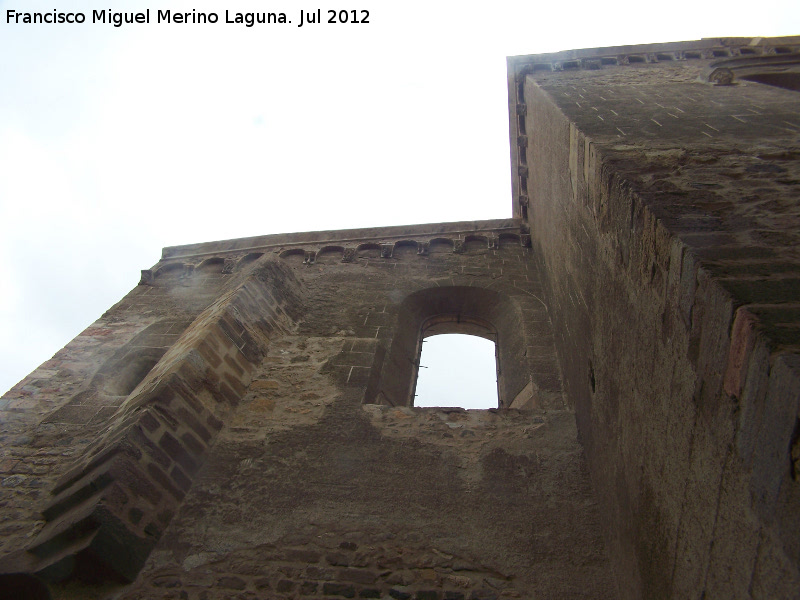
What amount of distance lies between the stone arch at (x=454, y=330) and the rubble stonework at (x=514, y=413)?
0.04 meters

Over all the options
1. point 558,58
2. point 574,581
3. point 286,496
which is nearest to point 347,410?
point 286,496

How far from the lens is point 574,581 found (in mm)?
3445

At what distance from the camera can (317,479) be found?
13.9 ft

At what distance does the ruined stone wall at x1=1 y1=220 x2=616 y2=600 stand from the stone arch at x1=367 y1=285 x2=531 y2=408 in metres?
0.04

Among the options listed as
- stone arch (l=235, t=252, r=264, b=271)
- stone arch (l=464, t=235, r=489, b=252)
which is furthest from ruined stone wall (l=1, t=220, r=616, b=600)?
stone arch (l=235, t=252, r=264, b=271)

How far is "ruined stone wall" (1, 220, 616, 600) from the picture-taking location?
348cm

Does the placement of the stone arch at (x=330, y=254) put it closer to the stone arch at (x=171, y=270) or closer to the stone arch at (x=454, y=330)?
the stone arch at (x=454, y=330)

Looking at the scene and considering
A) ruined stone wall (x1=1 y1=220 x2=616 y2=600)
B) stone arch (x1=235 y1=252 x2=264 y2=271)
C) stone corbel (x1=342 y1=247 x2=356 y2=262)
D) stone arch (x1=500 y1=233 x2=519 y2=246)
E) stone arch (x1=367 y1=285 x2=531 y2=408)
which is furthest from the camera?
stone arch (x1=235 y1=252 x2=264 y2=271)

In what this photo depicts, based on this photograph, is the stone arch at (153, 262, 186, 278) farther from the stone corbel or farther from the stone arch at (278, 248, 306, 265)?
the stone corbel

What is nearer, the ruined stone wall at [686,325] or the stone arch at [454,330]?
the ruined stone wall at [686,325]

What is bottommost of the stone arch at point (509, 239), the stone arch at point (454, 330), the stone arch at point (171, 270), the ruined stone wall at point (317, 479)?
the ruined stone wall at point (317, 479)

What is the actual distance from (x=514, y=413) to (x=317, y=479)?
5.60 feet

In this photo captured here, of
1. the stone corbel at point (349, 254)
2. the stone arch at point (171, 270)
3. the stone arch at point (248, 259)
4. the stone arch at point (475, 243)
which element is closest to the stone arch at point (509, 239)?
the stone arch at point (475, 243)

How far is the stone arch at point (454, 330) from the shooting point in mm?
5676
